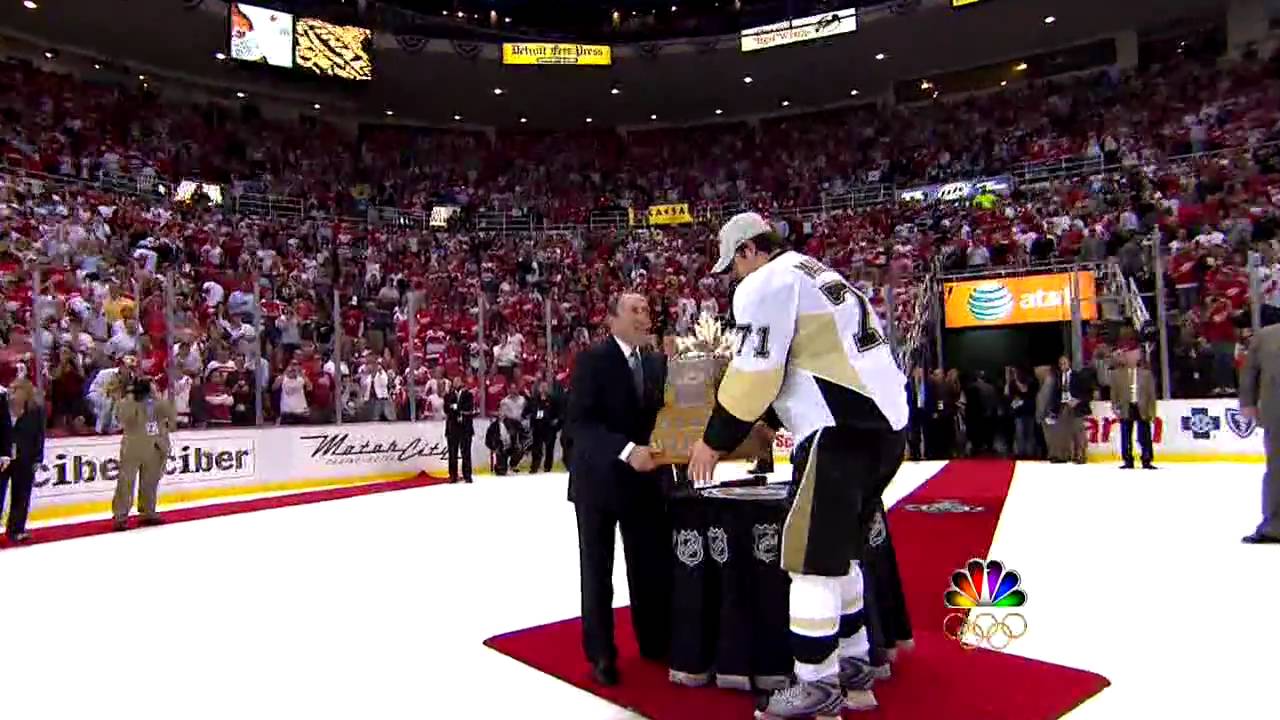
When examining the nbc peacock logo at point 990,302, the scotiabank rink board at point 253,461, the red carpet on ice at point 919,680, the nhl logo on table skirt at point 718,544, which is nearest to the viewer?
the red carpet on ice at point 919,680

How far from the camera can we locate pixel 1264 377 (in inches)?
248

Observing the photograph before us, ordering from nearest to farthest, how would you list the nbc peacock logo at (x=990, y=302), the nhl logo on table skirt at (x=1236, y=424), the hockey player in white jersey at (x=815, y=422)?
1. the hockey player in white jersey at (x=815, y=422)
2. the nhl logo on table skirt at (x=1236, y=424)
3. the nbc peacock logo at (x=990, y=302)

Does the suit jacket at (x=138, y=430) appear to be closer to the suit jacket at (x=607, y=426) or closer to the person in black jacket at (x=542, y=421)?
the person in black jacket at (x=542, y=421)

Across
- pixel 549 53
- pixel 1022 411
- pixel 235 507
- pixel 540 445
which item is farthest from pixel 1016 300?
pixel 549 53

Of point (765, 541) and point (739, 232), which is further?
point (765, 541)

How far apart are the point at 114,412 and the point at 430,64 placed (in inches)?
583

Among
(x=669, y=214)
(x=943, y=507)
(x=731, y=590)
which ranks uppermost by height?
(x=669, y=214)

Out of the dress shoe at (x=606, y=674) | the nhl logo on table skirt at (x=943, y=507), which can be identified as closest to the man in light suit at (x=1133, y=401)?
the nhl logo on table skirt at (x=943, y=507)

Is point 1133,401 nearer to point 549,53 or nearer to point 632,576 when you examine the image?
point 632,576

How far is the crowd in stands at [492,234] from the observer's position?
1208 centimetres

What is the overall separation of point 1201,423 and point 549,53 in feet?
54.4

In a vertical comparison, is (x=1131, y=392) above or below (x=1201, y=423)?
above

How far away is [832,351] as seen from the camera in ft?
9.71

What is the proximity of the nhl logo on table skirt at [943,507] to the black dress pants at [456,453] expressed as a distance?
7.14 metres
